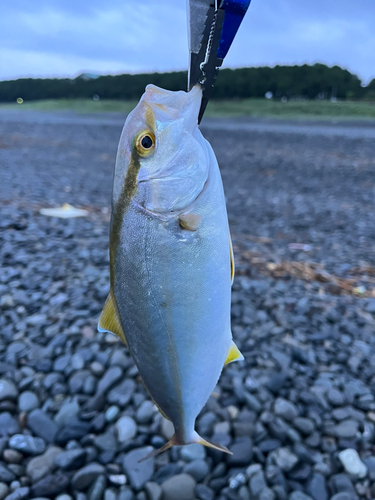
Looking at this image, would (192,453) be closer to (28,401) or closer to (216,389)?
(216,389)

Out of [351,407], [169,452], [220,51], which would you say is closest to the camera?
[220,51]

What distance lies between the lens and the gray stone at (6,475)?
6.36ft

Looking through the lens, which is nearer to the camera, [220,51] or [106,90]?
[220,51]

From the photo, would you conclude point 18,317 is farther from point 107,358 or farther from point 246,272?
point 246,272

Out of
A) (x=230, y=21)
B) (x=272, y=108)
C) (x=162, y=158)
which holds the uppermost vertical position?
(x=272, y=108)

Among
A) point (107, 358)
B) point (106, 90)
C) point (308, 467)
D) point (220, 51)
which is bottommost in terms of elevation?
point (308, 467)

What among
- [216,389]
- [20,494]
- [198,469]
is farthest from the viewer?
[216,389]

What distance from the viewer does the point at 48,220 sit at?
207 inches

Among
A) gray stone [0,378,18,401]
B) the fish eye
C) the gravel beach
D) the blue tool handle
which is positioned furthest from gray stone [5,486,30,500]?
the blue tool handle

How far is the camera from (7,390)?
240cm

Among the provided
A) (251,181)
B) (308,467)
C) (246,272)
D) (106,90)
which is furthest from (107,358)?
(106,90)

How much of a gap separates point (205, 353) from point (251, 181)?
9.32 m

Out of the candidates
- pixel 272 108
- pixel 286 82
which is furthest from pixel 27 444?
pixel 286 82

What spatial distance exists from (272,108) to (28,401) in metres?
28.6
